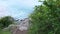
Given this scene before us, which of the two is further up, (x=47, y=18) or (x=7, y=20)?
(x=47, y=18)

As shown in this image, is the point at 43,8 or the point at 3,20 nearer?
the point at 43,8

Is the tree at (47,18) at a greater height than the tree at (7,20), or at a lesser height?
greater

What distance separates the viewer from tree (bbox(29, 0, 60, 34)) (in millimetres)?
5742

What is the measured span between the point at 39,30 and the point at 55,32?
82 centimetres

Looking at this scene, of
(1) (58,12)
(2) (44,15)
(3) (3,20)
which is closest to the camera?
(1) (58,12)

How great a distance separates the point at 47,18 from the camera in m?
6.08

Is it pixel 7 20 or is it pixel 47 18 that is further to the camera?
pixel 7 20

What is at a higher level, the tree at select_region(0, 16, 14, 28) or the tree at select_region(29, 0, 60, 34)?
the tree at select_region(29, 0, 60, 34)

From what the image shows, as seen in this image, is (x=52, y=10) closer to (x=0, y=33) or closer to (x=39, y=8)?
(x=39, y=8)

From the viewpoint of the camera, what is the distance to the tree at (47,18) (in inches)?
226

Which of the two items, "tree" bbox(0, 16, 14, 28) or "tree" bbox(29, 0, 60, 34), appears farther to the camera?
"tree" bbox(0, 16, 14, 28)

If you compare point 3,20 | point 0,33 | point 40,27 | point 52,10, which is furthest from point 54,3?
point 3,20

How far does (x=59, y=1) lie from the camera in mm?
5945

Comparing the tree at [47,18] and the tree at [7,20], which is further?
the tree at [7,20]
